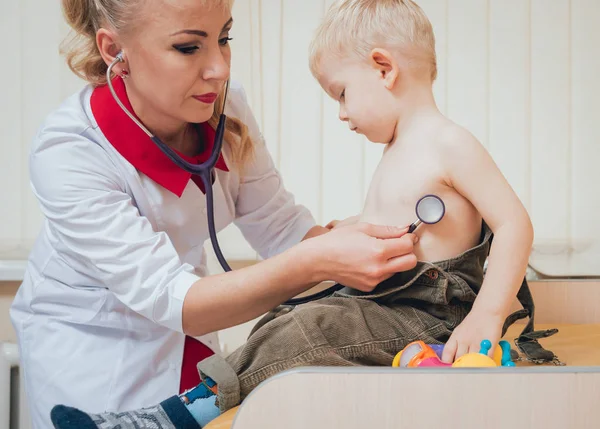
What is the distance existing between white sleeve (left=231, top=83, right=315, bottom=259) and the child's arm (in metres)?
0.50

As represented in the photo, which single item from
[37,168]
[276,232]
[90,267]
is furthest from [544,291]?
[37,168]

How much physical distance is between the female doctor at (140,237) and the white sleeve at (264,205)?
0.16ft

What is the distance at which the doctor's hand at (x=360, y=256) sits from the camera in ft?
3.45

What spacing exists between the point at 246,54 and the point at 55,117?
938mm

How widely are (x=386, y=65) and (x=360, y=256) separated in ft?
1.25

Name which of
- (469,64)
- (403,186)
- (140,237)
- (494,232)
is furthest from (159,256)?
(469,64)

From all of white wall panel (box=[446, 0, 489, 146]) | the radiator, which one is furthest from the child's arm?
the radiator

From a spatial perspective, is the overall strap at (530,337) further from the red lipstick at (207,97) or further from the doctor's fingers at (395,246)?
the red lipstick at (207,97)

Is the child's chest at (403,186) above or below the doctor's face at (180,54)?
below

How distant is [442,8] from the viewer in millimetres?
2156

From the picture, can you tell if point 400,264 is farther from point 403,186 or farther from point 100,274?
point 100,274

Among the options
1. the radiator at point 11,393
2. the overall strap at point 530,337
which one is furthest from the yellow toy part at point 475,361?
the radiator at point 11,393

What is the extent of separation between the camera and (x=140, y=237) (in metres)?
1.16

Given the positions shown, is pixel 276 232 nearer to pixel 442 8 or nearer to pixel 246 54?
pixel 246 54
